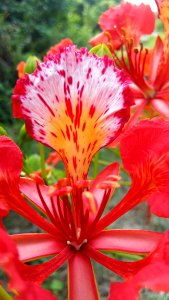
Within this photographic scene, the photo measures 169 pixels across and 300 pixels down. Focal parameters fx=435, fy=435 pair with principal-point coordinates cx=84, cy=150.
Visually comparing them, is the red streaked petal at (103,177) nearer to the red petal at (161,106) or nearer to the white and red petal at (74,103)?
the white and red petal at (74,103)

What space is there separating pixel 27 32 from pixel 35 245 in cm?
610

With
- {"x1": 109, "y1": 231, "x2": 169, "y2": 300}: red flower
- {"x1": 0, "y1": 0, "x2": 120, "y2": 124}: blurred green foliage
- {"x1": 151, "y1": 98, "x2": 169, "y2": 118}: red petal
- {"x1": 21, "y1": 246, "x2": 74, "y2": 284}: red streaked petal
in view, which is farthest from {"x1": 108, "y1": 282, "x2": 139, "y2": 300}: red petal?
{"x1": 0, "y1": 0, "x2": 120, "y2": 124}: blurred green foliage

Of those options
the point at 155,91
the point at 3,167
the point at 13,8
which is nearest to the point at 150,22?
the point at 155,91

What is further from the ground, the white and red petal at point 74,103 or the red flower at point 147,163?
the white and red petal at point 74,103

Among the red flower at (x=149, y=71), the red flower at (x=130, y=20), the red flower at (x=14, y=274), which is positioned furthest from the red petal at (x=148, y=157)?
the red flower at (x=130, y=20)

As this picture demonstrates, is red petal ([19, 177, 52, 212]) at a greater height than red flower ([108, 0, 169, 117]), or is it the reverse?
red flower ([108, 0, 169, 117])

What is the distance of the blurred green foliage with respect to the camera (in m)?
5.28

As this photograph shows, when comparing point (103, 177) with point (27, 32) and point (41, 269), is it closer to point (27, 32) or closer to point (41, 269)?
point (41, 269)

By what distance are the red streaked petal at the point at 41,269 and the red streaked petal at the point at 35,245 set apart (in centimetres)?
1

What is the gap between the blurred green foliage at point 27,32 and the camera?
5.28m

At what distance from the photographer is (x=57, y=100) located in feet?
2.07

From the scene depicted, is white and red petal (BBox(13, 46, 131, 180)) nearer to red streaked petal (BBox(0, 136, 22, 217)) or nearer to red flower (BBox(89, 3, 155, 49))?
red streaked petal (BBox(0, 136, 22, 217))

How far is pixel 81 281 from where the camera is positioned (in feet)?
2.12

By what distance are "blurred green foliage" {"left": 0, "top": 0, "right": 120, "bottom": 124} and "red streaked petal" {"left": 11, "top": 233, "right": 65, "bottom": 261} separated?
4197 millimetres
